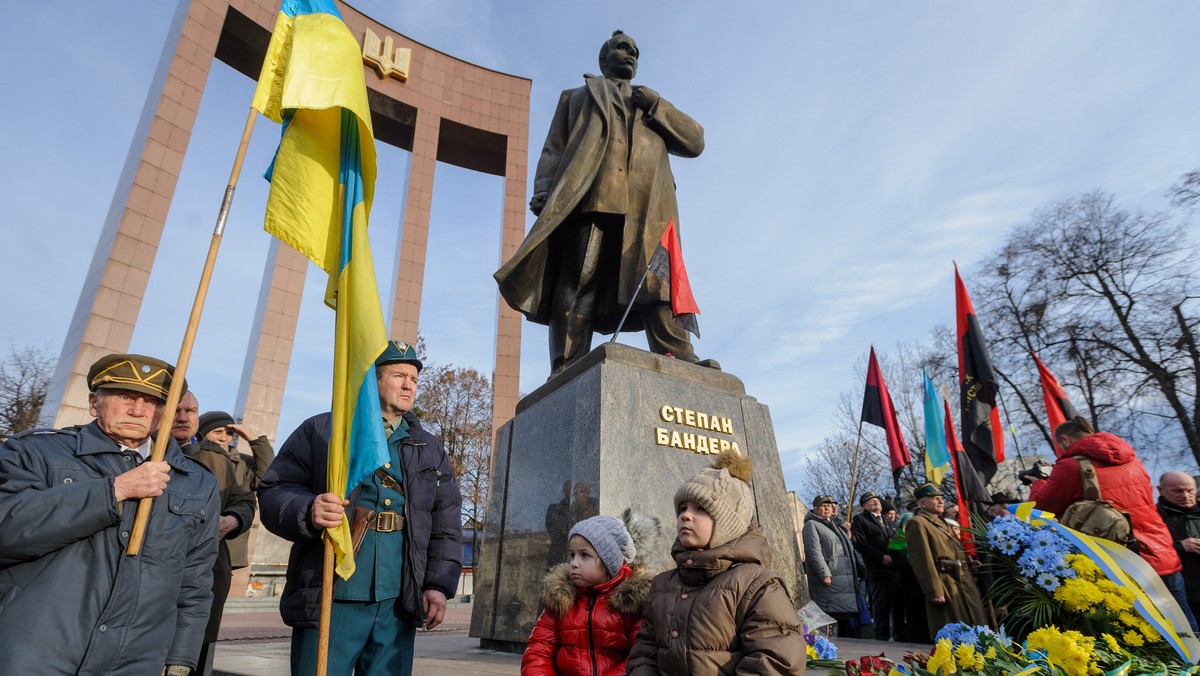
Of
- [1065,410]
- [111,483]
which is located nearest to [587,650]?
[111,483]

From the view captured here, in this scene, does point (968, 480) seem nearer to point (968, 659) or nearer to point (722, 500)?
point (968, 659)

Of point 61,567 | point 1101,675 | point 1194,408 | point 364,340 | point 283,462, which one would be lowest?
point 1101,675

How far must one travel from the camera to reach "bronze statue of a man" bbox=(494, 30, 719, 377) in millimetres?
5016

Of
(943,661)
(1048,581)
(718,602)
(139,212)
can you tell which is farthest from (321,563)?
(139,212)

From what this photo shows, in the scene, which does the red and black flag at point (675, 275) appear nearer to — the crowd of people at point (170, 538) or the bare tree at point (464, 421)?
the crowd of people at point (170, 538)

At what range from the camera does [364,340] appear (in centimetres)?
244

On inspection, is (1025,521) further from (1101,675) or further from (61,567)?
(61,567)

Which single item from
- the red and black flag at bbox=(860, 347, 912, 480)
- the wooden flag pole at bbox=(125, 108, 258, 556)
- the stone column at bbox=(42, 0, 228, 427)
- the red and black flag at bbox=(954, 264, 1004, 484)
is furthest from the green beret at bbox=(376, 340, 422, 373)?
the stone column at bbox=(42, 0, 228, 427)

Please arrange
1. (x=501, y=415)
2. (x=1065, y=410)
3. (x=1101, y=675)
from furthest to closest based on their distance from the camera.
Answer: (x=501, y=415) < (x=1065, y=410) < (x=1101, y=675)

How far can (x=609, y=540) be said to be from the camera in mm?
2553

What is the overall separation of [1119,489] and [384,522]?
4107mm

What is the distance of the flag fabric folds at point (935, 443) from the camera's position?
307 inches

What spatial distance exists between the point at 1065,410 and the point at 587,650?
9219mm

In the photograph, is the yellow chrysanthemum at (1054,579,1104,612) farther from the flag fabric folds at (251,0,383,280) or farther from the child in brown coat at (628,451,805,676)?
the flag fabric folds at (251,0,383,280)
